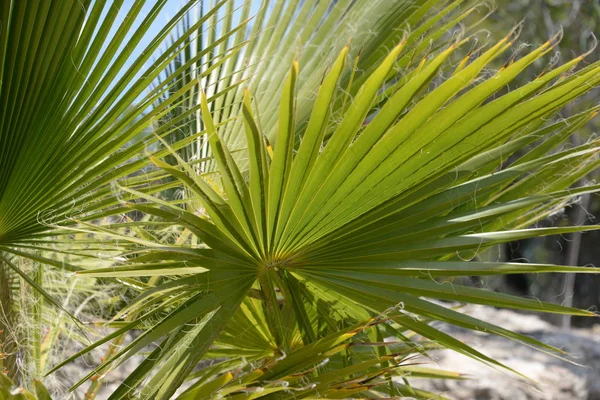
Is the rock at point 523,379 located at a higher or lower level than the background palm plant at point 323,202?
lower

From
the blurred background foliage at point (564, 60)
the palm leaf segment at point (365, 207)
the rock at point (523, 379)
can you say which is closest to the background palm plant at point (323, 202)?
the palm leaf segment at point (365, 207)

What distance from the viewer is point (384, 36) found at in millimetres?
1365

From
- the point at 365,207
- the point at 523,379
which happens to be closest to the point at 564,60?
the point at 523,379

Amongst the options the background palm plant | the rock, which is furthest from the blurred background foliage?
the background palm plant

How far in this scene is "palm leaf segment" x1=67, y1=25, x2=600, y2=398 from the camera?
85 centimetres

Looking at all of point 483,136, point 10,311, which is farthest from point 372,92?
point 10,311

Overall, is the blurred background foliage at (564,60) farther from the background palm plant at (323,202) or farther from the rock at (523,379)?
the background palm plant at (323,202)

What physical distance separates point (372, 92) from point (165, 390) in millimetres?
515

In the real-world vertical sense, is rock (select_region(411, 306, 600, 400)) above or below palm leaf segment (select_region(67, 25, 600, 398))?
below

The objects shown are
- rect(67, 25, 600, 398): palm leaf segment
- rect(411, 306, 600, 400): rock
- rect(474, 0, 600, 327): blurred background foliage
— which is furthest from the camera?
rect(474, 0, 600, 327): blurred background foliage

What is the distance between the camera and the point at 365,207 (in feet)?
3.10

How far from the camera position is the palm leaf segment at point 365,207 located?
33.5 inches

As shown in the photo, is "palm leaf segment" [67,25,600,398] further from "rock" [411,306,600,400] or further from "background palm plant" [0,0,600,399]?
"rock" [411,306,600,400]

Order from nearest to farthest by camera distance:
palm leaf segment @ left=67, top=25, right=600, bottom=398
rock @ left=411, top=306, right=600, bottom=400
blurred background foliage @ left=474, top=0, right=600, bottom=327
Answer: palm leaf segment @ left=67, top=25, right=600, bottom=398
rock @ left=411, top=306, right=600, bottom=400
blurred background foliage @ left=474, top=0, right=600, bottom=327
